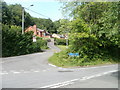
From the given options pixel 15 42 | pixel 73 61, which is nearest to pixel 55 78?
pixel 73 61

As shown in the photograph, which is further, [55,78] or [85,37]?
[85,37]

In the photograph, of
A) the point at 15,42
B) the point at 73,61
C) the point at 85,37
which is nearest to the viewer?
the point at 73,61

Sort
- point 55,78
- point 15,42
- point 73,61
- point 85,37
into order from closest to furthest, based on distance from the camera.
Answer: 1. point 55,78
2. point 73,61
3. point 85,37
4. point 15,42

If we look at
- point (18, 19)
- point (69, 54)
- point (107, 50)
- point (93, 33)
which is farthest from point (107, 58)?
point (18, 19)

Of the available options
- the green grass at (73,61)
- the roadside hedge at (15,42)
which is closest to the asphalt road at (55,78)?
the green grass at (73,61)

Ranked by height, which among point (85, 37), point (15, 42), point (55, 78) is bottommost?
point (55, 78)

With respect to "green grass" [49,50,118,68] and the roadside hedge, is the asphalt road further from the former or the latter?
the roadside hedge

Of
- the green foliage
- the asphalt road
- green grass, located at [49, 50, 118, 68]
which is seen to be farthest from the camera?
the green foliage

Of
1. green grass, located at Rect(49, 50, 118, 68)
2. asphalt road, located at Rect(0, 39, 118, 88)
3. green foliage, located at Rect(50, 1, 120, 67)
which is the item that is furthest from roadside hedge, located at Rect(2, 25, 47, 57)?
asphalt road, located at Rect(0, 39, 118, 88)

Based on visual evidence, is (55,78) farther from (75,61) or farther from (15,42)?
→ (15,42)

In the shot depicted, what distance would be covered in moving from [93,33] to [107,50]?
380 cm

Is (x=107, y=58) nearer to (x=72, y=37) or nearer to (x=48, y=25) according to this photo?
(x=72, y=37)

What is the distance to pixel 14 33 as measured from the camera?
1834 cm

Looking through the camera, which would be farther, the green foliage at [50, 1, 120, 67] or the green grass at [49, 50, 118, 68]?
the green foliage at [50, 1, 120, 67]
